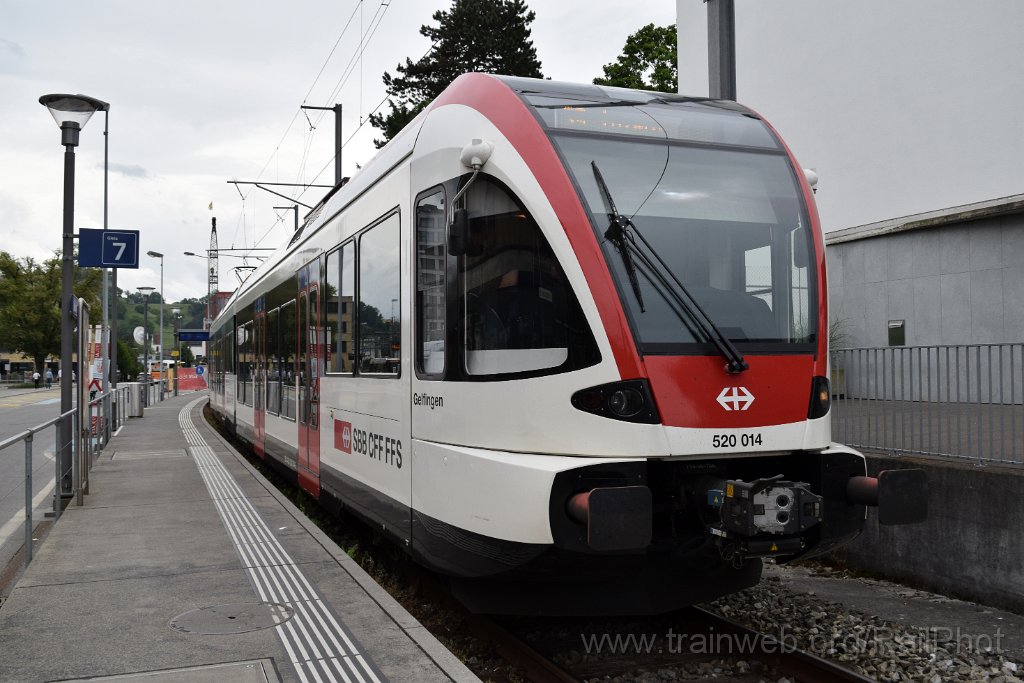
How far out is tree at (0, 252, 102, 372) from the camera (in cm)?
7238

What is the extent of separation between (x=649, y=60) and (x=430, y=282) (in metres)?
33.2

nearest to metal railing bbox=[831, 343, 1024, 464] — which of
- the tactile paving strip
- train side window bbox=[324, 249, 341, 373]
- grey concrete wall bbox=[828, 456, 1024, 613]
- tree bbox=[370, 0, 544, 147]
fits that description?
grey concrete wall bbox=[828, 456, 1024, 613]

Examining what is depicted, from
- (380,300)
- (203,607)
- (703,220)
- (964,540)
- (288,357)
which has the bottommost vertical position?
(203,607)

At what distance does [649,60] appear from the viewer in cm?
3672

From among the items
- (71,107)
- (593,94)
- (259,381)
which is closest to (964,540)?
(593,94)

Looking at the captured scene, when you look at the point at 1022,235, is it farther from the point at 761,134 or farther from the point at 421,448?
the point at 421,448

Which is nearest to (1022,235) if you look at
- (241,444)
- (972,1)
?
(972,1)

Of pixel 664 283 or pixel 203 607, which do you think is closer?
pixel 664 283

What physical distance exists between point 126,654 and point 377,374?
8.67ft

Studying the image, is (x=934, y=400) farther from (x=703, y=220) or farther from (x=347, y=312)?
(x=347, y=312)

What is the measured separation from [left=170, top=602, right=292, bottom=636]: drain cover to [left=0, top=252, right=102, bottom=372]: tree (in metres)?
71.9

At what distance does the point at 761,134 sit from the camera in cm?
590

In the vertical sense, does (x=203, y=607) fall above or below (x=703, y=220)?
below

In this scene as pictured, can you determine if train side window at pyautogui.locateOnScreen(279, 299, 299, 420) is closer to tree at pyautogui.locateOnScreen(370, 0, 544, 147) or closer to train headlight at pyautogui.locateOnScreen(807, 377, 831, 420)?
train headlight at pyautogui.locateOnScreen(807, 377, 831, 420)
